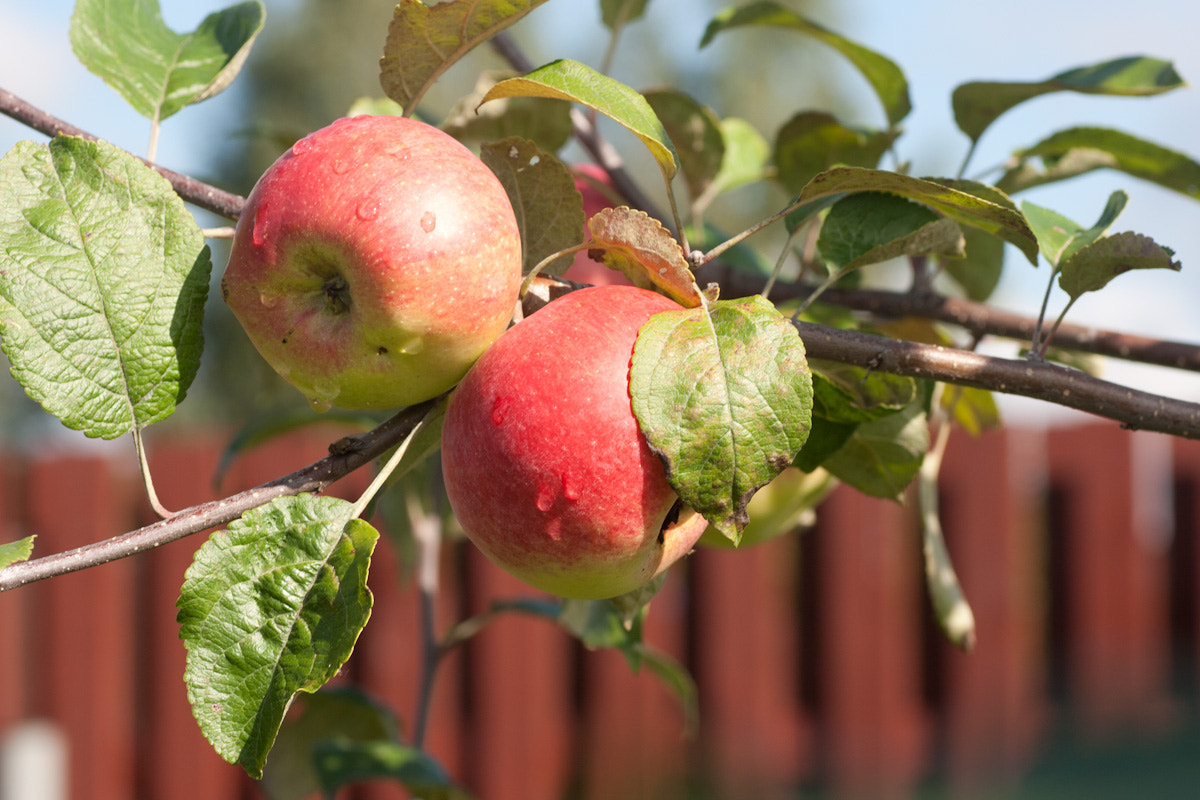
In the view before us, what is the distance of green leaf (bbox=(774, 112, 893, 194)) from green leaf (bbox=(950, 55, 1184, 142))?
0.08 m

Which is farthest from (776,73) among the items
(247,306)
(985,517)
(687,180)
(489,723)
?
(247,306)

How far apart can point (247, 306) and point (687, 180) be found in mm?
584

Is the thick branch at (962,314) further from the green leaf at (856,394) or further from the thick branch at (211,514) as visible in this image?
the thick branch at (211,514)

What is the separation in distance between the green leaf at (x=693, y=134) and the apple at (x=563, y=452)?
0.46 meters

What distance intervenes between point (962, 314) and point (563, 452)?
395 millimetres

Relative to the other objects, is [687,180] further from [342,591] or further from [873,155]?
[342,591]

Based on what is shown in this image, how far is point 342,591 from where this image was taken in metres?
0.38

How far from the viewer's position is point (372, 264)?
0.39 meters

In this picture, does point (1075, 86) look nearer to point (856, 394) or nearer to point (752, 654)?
point (856, 394)

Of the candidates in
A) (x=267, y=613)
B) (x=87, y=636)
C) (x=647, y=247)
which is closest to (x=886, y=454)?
(x=647, y=247)

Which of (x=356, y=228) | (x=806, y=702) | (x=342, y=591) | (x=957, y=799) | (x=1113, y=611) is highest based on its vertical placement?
(x=356, y=228)

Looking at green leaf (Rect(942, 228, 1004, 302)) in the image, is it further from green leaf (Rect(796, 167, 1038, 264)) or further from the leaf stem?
the leaf stem

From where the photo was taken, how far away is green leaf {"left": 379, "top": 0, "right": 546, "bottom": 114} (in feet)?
1.46

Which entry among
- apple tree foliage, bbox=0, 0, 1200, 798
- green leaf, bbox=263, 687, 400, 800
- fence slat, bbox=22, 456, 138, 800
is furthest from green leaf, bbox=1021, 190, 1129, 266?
fence slat, bbox=22, 456, 138, 800
